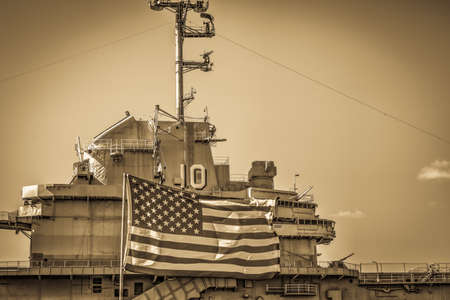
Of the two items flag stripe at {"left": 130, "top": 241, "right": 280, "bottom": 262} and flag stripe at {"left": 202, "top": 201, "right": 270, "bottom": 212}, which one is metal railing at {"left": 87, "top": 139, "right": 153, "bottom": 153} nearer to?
flag stripe at {"left": 202, "top": 201, "right": 270, "bottom": 212}

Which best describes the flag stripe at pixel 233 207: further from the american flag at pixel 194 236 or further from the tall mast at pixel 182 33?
the tall mast at pixel 182 33

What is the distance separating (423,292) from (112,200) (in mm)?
19511

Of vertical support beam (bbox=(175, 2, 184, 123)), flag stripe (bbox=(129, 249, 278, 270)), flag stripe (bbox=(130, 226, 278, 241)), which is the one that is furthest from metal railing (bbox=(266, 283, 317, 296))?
vertical support beam (bbox=(175, 2, 184, 123))

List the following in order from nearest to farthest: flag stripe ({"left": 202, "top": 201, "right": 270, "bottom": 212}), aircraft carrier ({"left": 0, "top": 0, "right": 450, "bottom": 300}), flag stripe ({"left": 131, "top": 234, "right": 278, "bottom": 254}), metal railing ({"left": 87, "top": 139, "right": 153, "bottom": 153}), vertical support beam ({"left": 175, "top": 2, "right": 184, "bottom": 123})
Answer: flag stripe ({"left": 131, "top": 234, "right": 278, "bottom": 254}), flag stripe ({"left": 202, "top": 201, "right": 270, "bottom": 212}), aircraft carrier ({"left": 0, "top": 0, "right": 450, "bottom": 300}), metal railing ({"left": 87, "top": 139, "right": 153, "bottom": 153}), vertical support beam ({"left": 175, "top": 2, "right": 184, "bottom": 123})

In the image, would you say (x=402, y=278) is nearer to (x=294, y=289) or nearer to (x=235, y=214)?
(x=294, y=289)

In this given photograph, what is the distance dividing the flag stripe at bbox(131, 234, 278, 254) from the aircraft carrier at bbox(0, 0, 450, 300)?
7.84 feet

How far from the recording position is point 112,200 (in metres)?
39.3

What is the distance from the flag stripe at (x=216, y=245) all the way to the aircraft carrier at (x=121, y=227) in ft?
7.84

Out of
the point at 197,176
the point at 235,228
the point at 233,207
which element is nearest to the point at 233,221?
the point at 235,228

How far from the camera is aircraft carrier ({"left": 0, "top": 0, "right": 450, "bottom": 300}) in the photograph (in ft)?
121

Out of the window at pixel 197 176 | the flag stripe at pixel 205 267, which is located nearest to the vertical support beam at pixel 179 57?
the window at pixel 197 176

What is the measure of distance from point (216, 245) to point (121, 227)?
4.80m

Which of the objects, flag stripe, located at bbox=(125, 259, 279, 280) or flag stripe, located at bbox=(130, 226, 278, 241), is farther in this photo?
flag stripe, located at bbox=(130, 226, 278, 241)

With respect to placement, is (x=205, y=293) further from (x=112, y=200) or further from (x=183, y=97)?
(x=183, y=97)
